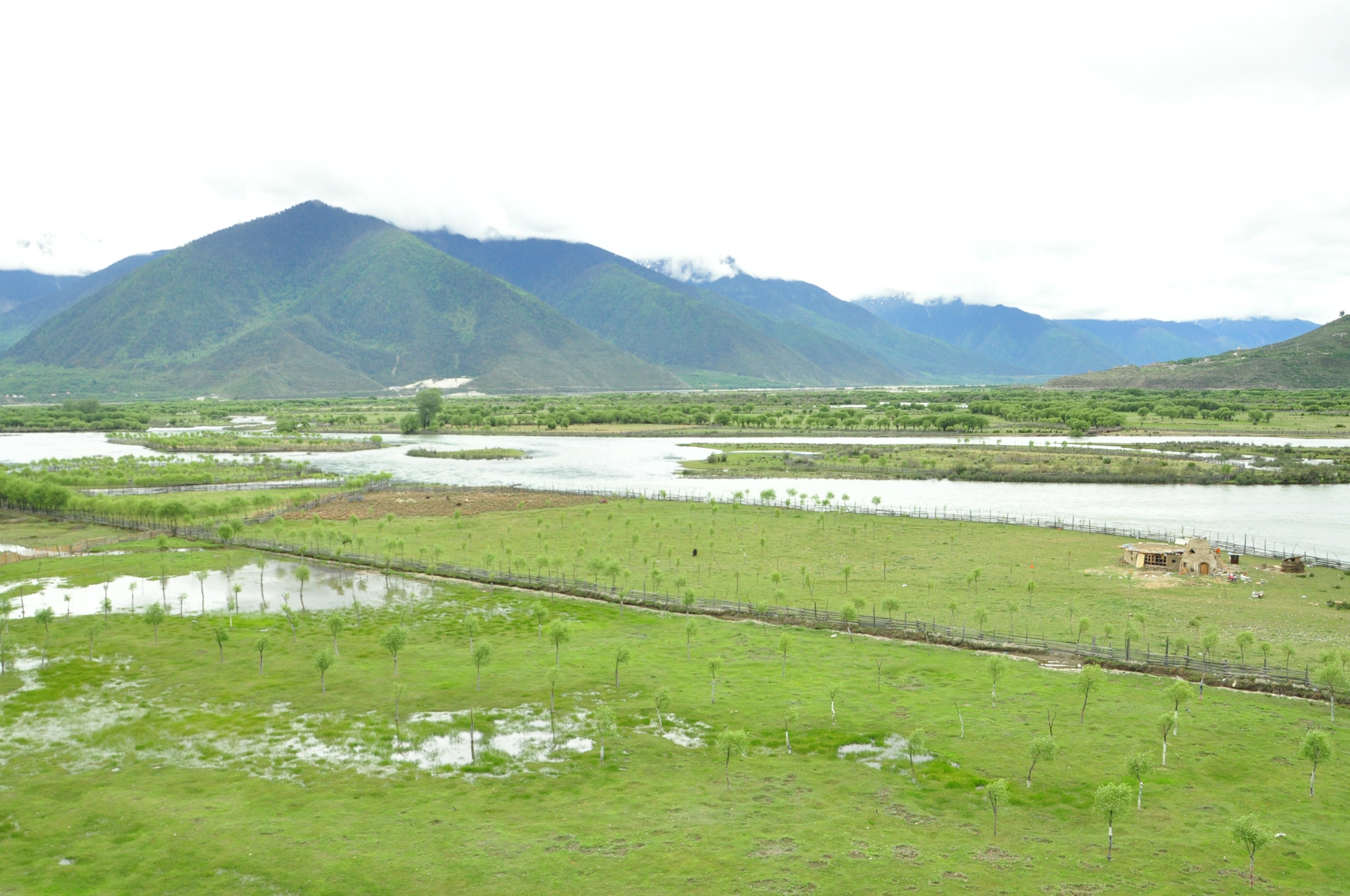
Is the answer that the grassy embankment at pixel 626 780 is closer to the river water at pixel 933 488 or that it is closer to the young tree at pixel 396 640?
the young tree at pixel 396 640

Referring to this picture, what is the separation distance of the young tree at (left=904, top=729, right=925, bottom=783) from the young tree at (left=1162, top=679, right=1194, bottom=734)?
9.74m

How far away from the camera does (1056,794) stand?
29781 mm

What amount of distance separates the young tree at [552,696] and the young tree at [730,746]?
24.5 ft

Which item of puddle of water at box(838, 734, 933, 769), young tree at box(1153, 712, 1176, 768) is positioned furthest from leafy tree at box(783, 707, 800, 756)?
young tree at box(1153, 712, 1176, 768)

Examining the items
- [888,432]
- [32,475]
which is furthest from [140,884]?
[888,432]

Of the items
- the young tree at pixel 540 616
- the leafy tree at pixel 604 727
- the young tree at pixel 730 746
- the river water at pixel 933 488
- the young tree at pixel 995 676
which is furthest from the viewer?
the river water at pixel 933 488

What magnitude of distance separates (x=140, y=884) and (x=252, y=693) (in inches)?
638

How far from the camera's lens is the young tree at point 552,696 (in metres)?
35.8

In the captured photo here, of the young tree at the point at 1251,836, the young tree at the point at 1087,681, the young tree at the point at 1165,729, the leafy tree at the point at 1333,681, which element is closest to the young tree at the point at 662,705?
the young tree at the point at 1087,681

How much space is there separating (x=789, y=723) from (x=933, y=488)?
89260mm

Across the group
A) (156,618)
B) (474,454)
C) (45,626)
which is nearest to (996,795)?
(156,618)

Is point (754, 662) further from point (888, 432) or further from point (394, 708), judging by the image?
point (888, 432)

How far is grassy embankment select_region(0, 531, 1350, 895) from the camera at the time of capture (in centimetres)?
2516

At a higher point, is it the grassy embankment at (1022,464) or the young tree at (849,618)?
the grassy embankment at (1022,464)
